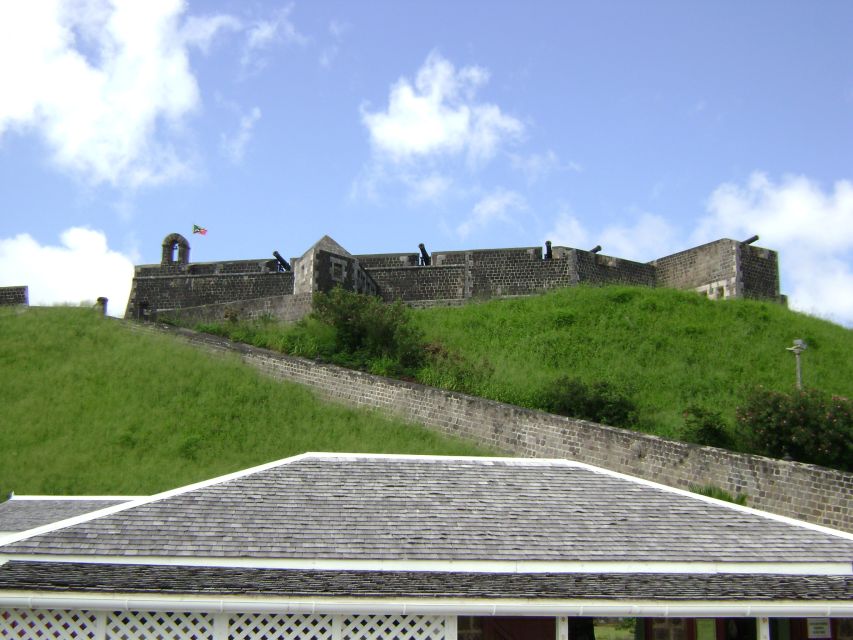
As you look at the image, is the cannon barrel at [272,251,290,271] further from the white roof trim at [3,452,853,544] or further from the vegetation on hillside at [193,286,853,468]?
the white roof trim at [3,452,853,544]

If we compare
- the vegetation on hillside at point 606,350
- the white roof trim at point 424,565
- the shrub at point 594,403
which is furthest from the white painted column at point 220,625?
the shrub at point 594,403

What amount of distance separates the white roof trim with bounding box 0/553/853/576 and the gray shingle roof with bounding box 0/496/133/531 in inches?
135

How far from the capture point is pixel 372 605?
28.9ft

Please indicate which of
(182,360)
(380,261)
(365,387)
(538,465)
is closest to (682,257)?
(380,261)

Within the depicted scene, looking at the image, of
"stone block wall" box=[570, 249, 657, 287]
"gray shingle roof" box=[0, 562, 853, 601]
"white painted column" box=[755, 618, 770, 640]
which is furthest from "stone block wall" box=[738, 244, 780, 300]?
"white painted column" box=[755, 618, 770, 640]

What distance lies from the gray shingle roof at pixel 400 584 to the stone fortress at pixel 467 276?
77.2 feet

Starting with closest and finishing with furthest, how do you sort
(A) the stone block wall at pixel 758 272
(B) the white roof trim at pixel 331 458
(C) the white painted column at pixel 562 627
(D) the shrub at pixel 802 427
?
(C) the white painted column at pixel 562 627
(B) the white roof trim at pixel 331 458
(D) the shrub at pixel 802 427
(A) the stone block wall at pixel 758 272

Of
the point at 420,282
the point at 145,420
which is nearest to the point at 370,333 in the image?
the point at 145,420

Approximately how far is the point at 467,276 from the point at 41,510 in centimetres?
2304

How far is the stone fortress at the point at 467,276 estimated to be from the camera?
34250 mm

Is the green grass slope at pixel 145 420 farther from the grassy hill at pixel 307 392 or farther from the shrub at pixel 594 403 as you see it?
the shrub at pixel 594 403

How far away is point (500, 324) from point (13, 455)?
15651 mm

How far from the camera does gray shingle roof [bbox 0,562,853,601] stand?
8.88 m

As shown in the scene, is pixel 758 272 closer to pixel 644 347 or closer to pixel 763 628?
pixel 644 347
